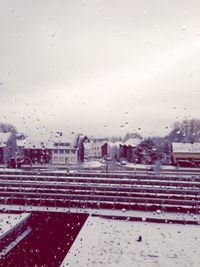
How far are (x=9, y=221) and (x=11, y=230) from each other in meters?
2.22

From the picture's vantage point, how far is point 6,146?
48594 millimetres

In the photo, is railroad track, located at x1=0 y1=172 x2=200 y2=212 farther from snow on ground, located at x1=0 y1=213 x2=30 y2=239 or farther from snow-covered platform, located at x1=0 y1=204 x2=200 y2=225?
snow on ground, located at x1=0 y1=213 x2=30 y2=239

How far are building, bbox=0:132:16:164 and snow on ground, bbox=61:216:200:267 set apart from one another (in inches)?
1115

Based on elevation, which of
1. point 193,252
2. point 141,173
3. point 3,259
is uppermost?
point 141,173

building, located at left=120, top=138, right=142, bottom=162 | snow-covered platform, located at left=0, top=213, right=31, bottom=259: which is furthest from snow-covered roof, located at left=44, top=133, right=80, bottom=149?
snow-covered platform, located at left=0, top=213, right=31, bottom=259

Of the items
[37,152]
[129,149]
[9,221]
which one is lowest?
[9,221]

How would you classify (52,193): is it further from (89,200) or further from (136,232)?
(136,232)

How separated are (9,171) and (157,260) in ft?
78.0

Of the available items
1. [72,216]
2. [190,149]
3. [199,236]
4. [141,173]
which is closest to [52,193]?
[72,216]

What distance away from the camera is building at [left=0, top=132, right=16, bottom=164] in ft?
158

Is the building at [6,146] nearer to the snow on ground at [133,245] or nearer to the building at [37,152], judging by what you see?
the building at [37,152]

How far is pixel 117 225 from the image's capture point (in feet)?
72.1

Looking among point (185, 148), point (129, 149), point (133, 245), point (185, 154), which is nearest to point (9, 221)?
point (133, 245)

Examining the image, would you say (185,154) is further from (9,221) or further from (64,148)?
(9,221)
